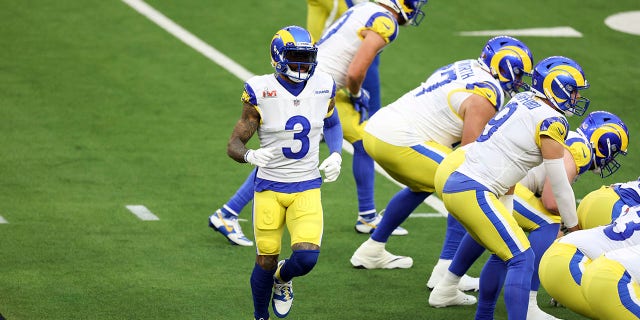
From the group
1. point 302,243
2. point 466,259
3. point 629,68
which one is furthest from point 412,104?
point 629,68

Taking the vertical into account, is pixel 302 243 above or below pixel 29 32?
above

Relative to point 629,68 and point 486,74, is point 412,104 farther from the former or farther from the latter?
point 629,68

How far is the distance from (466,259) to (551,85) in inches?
53.7

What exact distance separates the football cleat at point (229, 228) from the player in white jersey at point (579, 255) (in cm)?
284

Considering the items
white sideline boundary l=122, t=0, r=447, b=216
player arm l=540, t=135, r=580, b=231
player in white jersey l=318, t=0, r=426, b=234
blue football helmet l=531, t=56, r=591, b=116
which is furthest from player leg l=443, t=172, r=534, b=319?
white sideline boundary l=122, t=0, r=447, b=216

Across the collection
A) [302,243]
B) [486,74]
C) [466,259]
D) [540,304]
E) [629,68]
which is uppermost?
A: [486,74]

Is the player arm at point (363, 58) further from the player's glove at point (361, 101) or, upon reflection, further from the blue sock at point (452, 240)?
the blue sock at point (452, 240)

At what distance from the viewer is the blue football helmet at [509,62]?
7.02m

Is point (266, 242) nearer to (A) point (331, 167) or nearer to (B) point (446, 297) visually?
(A) point (331, 167)

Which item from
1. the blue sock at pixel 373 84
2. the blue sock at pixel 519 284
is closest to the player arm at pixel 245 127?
the blue sock at pixel 519 284

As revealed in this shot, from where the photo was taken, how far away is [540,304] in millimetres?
7301

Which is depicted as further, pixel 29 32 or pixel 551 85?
pixel 29 32

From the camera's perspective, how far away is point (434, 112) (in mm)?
7445

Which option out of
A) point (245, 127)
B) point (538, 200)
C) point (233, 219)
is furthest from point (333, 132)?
point (233, 219)
